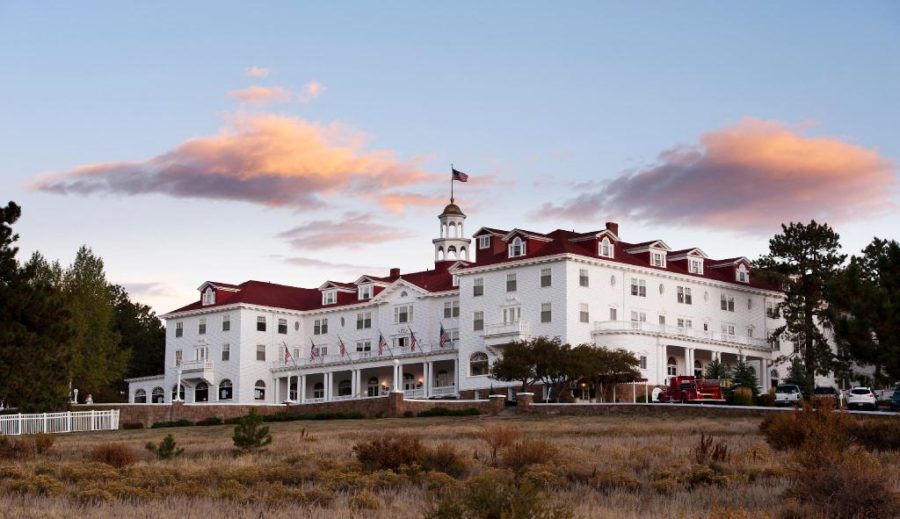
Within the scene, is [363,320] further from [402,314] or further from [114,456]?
[114,456]

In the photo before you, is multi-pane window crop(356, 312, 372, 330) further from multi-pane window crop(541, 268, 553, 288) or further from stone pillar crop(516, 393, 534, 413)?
stone pillar crop(516, 393, 534, 413)

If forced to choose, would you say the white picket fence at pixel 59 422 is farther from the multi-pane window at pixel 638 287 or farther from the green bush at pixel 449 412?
the multi-pane window at pixel 638 287

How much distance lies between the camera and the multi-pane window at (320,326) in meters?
102

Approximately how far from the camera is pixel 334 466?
3228cm

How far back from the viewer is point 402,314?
96125 millimetres

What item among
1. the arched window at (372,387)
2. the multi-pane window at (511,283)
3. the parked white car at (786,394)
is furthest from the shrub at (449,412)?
the arched window at (372,387)

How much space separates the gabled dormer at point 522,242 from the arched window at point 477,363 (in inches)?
252

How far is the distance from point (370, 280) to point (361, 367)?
22.7 ft

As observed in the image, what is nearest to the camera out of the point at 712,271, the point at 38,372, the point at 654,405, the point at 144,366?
the point at 38,372

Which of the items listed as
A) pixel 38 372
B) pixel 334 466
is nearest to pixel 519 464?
pixel 334 466

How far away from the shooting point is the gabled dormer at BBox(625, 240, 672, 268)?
8844cm

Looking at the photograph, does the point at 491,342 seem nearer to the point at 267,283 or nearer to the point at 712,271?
the point at 712,271

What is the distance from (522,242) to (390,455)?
180ft

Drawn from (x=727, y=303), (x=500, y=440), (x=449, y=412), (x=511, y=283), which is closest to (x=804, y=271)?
(x=727, y=303)
